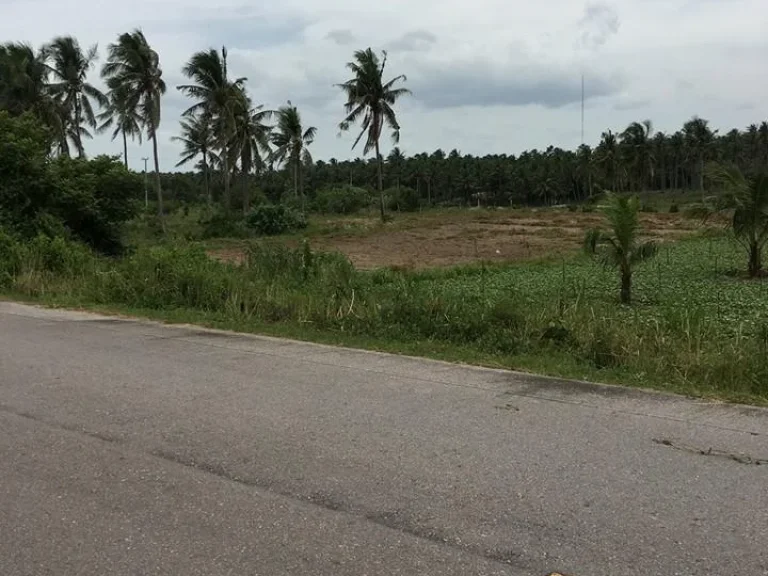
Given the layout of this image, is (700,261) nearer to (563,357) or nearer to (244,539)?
(563,357)

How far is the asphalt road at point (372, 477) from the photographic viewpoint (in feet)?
12.0

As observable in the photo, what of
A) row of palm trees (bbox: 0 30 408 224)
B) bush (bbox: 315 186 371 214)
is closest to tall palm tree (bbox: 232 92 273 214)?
row of palm trees (bbox: 0 30 408 224)

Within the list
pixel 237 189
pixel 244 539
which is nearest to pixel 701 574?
pixel 244 539

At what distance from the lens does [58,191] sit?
23516 mm

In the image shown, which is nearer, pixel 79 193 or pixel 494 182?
pixel 79 193

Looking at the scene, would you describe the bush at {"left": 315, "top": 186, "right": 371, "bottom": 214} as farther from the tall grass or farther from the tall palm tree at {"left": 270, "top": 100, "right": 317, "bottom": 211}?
the tall grass

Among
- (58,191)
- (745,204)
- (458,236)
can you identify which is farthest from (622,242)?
(458,236)

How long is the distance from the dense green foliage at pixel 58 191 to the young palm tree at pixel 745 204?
18245mm

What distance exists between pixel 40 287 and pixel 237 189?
215 feet

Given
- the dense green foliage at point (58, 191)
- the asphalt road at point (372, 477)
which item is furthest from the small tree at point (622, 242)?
the dense green foliage at point (58, 191)

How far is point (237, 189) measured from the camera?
80938mm

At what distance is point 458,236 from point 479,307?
35.2 meters

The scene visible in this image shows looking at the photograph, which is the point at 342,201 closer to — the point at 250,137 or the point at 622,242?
the point at 250,137

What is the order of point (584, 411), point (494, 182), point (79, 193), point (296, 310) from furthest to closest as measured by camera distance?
1. point (494, 182)
2. point (79, 193)
3. point (296, 310)
4. point (584, 411)
